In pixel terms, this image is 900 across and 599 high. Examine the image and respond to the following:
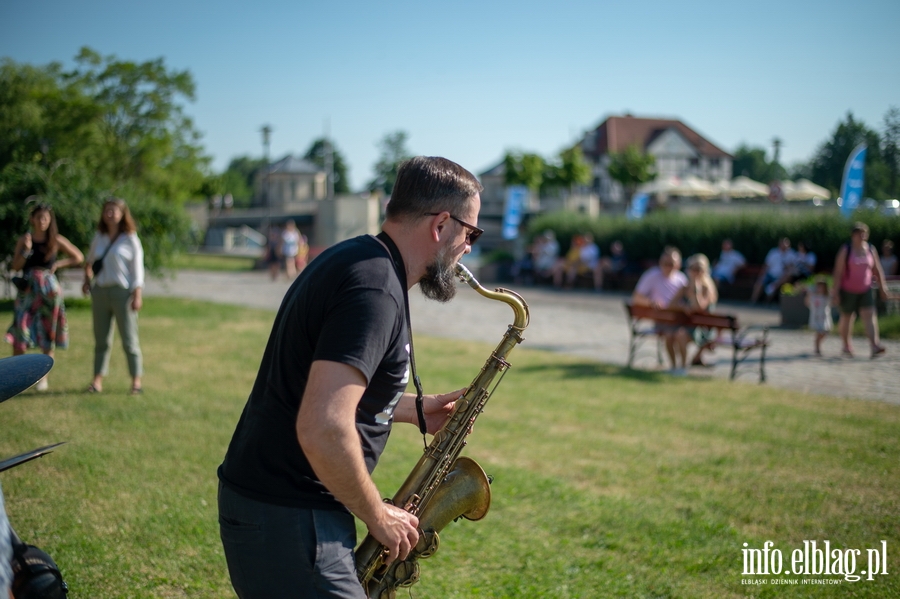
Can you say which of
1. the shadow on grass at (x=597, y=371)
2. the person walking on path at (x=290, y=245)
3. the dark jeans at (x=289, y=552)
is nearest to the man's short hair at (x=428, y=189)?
the dark jeans at (x=289, y=552)

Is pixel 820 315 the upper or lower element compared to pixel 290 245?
lower

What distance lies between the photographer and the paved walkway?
10344 mm

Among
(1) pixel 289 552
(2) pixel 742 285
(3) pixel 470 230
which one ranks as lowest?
(2) pixel 742 285

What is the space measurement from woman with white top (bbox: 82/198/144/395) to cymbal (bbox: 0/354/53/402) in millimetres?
5630

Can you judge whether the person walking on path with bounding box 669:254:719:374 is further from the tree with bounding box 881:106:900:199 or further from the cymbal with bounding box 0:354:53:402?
the cymbal with bounding box 0:354:53:402

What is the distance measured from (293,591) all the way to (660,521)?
3.37 meters

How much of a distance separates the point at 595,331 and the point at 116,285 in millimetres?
9965

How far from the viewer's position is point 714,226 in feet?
80.0

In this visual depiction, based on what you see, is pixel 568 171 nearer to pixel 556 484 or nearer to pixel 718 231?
pixel 718 231

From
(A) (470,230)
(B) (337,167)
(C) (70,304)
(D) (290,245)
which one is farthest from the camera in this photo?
(B) (337,167)

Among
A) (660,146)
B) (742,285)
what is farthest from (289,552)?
(660,146)

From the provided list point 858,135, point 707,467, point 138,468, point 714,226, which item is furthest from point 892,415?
point 714,226

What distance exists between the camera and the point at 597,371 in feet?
34.6

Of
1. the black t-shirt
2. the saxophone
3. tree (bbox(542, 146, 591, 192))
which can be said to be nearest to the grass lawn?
the saxophone
